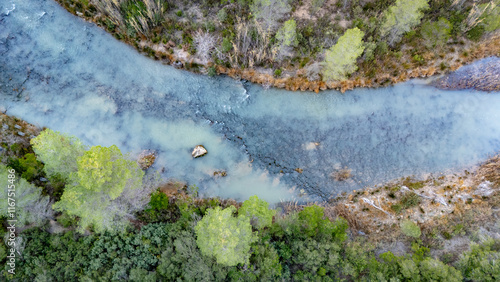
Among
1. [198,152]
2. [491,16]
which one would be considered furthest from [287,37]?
[491,16]

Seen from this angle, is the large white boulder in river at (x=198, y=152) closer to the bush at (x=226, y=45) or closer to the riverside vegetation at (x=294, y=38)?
the riverside vegetation at (x=294, y=38)

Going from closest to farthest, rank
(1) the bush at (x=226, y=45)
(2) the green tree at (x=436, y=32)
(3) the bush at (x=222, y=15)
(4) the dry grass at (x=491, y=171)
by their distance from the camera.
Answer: (2) the green tree at (x=436, y=32)
(4) the dry grass at (x=491, y=171)
(1) the bush at (x=226, y=45)
(3) the bush at (x=222, y=15)

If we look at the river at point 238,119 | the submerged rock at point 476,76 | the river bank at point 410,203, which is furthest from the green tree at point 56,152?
the submerged rock at point 476,76

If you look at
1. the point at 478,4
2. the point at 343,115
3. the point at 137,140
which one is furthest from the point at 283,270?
the point at 478,4

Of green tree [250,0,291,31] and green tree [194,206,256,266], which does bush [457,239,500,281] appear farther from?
green tree [250,0,291,31]

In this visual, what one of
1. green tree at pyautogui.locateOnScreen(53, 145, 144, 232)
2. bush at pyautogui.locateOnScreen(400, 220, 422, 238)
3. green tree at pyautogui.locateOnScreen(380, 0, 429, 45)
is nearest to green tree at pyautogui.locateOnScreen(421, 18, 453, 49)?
green tree at pyautogui.locateOnScreen(380, 0, 429, 45)

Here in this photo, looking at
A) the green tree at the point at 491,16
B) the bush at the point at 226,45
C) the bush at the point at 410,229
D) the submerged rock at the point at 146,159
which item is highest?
the green tree at the point at 491,16

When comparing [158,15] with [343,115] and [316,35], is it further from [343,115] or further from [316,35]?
[343,115]
